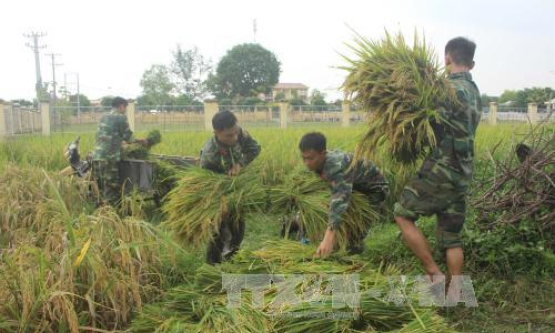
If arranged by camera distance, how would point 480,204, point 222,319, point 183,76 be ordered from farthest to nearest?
point 183,76
point 480,204
point 222,319

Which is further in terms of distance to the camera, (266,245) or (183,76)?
(183,76)

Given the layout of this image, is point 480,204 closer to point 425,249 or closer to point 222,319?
point 425,249

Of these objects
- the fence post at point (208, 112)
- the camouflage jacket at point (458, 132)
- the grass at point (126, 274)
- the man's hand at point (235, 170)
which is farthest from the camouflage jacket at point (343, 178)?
the fence post at point (208, 112)

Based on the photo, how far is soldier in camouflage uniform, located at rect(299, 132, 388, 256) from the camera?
115 inches

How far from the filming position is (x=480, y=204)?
12.3ft

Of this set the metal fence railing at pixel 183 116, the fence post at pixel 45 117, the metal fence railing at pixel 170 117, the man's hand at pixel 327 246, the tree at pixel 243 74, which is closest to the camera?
the man's hand at pixel 327 246

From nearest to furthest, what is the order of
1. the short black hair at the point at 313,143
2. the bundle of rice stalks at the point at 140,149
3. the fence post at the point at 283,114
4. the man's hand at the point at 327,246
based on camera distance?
the man's hand at the point at 327,246 → the short black hair at the point at 313,143 → the bundle of rice stalks at the point at 140,149 → the fence post at the point at 283,114

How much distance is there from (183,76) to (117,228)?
39.5 metres

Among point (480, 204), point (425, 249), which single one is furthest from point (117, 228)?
point (480, 204)

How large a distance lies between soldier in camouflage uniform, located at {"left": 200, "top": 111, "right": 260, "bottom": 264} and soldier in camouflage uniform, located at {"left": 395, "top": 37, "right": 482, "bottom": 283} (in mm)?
1160

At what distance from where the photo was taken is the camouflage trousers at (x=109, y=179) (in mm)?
5746

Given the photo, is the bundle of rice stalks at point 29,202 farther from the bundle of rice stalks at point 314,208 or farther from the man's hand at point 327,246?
the man's hand at point 327,246

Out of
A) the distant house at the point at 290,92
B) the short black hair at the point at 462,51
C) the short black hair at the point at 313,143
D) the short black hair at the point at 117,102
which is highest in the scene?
the distant house at the point at 290,92

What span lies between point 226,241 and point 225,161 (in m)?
0.56
